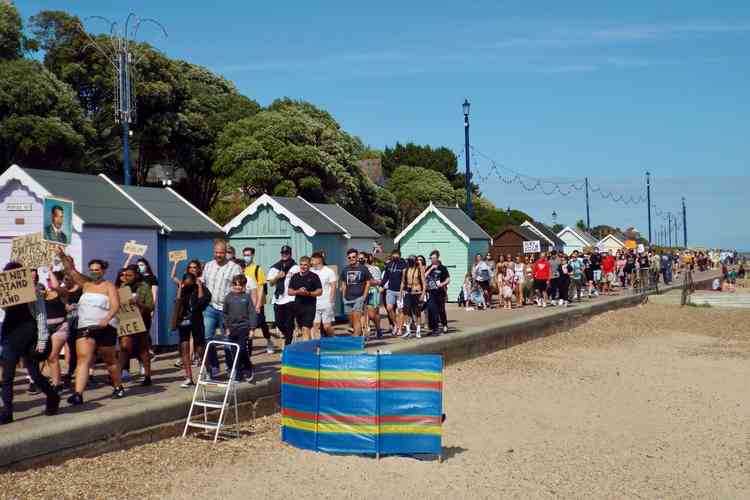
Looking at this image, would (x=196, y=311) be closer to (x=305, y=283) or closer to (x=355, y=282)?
(x=305, y=283)

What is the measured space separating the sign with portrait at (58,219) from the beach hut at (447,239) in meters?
16.4

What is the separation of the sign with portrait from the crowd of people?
0.52m

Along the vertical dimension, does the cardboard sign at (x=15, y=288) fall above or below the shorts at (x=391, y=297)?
above

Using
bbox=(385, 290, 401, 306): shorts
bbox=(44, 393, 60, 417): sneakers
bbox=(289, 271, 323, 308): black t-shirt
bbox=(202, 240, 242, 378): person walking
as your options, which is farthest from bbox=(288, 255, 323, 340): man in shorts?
bbox=(44, 393, 60, 417): sneakers

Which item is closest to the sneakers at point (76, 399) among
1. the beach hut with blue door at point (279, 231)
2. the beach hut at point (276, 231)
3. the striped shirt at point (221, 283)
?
the striped shirt at point (221, 283)

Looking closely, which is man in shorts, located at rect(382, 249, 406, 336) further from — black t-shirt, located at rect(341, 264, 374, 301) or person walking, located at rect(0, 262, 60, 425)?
person walking, located at rect(0, 262, 60, 425)

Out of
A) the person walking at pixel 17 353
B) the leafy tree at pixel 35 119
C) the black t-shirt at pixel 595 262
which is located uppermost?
the leafy tree at pixel 35 119

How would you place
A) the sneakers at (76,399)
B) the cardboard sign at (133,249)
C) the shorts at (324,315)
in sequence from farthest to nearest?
the shorts at (324,315) → the cardboard sign at (133,249) → the sneakers at (76,399)

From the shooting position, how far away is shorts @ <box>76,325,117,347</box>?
10055mm

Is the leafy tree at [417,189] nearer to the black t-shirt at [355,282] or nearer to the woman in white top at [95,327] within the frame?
the black t-shirt at [355,282]

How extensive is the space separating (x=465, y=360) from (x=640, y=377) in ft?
11.7

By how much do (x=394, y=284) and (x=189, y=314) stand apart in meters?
7.00

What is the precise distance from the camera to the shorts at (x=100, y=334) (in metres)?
10.1

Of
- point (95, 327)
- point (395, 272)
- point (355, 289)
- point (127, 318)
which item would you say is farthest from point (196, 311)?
point (395, 272)
